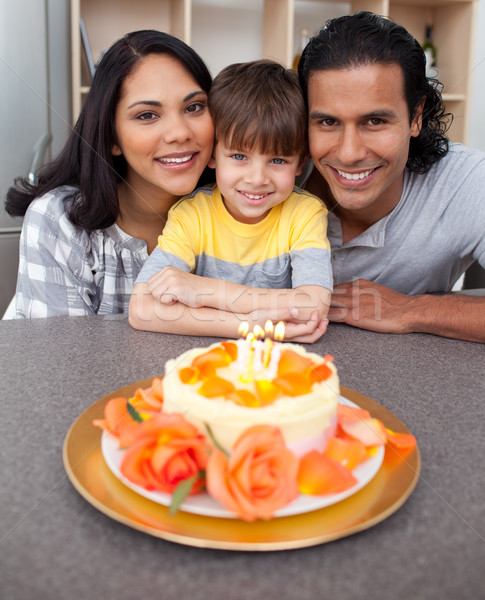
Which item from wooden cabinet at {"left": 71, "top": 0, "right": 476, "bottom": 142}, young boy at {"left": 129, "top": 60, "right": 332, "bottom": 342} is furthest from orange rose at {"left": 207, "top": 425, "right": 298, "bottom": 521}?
wooden cabinet at {"left": 71, "top": 0, "right": 476, "bottom": 142}

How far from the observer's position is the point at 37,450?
0.72 meters

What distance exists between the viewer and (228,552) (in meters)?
0.54

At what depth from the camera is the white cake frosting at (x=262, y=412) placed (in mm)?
611

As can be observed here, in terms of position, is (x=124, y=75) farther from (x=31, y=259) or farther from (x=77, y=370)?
(x=77, y=370)

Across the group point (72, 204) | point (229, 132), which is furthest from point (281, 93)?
point (72, 204)

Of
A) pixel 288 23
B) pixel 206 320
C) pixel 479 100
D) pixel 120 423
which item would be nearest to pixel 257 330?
pixel 120 423

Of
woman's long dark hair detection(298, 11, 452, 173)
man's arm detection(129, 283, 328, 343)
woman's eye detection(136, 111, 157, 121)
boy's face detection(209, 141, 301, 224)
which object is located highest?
woman's long dark hair detection(298, 11, 452, 173)

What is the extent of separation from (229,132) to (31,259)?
66 centimetres

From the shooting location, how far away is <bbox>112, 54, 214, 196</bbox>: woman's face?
1505 mm

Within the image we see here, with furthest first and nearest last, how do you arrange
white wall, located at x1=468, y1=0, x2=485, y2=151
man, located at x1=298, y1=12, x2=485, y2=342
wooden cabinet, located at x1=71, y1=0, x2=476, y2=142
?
white wall, located at x1=468, y1=0, x2=485, y2=151 → wooden cabinet, located at x1=71, y1=0, x2=476, y2=142 → man, located at x1=298, y1=12, x2=485, y2=342

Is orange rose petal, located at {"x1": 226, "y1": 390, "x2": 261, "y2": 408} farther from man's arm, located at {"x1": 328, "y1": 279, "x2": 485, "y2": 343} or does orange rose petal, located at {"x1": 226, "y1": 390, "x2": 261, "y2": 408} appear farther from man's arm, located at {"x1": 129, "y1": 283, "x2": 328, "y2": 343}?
man's arm, located at {"x1": 328, "y1": 279, "x2": 485, "y2": 343}

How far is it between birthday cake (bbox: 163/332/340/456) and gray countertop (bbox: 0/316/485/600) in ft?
0.39

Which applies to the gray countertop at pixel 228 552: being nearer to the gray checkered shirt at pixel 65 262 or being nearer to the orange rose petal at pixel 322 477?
the orange rose petal at pixel 322 477

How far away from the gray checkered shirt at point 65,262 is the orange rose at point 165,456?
1115 millimetres
